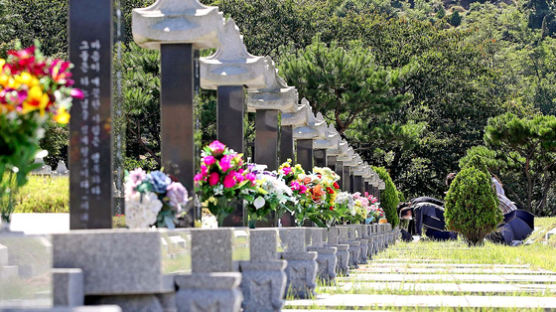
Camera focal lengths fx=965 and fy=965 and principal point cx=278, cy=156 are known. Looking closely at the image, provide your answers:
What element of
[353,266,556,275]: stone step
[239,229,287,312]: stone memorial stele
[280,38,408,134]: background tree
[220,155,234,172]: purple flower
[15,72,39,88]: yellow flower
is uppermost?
[280,38,408,134]: background tree

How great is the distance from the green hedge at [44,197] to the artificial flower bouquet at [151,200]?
20.6 inches

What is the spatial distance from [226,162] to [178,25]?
5.51ft

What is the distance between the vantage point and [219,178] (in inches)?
416

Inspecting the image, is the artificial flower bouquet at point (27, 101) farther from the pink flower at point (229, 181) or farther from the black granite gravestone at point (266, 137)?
the black granite gravestone at point (266, 137)

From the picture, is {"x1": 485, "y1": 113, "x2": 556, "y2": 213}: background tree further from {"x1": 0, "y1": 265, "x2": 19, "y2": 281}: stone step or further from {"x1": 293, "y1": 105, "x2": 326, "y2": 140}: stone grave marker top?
{"x1": 0, "y1": 265, "x2": 19, "y2": 281}: stone step

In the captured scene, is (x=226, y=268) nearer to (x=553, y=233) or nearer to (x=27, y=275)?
(x=27, y=275)

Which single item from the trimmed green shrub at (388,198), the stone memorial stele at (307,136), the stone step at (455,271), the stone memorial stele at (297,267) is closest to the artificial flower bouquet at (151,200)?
the stone memorial stele at (297,267)

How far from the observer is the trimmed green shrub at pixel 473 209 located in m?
32.1

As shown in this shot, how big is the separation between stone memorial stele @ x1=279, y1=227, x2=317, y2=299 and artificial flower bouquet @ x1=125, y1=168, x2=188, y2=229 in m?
3.94

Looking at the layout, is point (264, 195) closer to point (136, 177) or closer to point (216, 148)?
point (216, 148)

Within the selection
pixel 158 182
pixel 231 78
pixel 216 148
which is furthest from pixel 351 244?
pixel 158 182

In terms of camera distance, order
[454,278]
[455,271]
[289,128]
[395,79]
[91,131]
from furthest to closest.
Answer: [395,79]
[289,128]
[455,271]
[454,278]
[91,131]

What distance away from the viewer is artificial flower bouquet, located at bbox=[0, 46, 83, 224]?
19.6ft

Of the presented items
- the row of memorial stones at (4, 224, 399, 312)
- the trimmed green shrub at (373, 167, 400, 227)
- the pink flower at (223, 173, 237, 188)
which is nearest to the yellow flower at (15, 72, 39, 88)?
the row of memorial stones at (4, 224, 399, 312)
